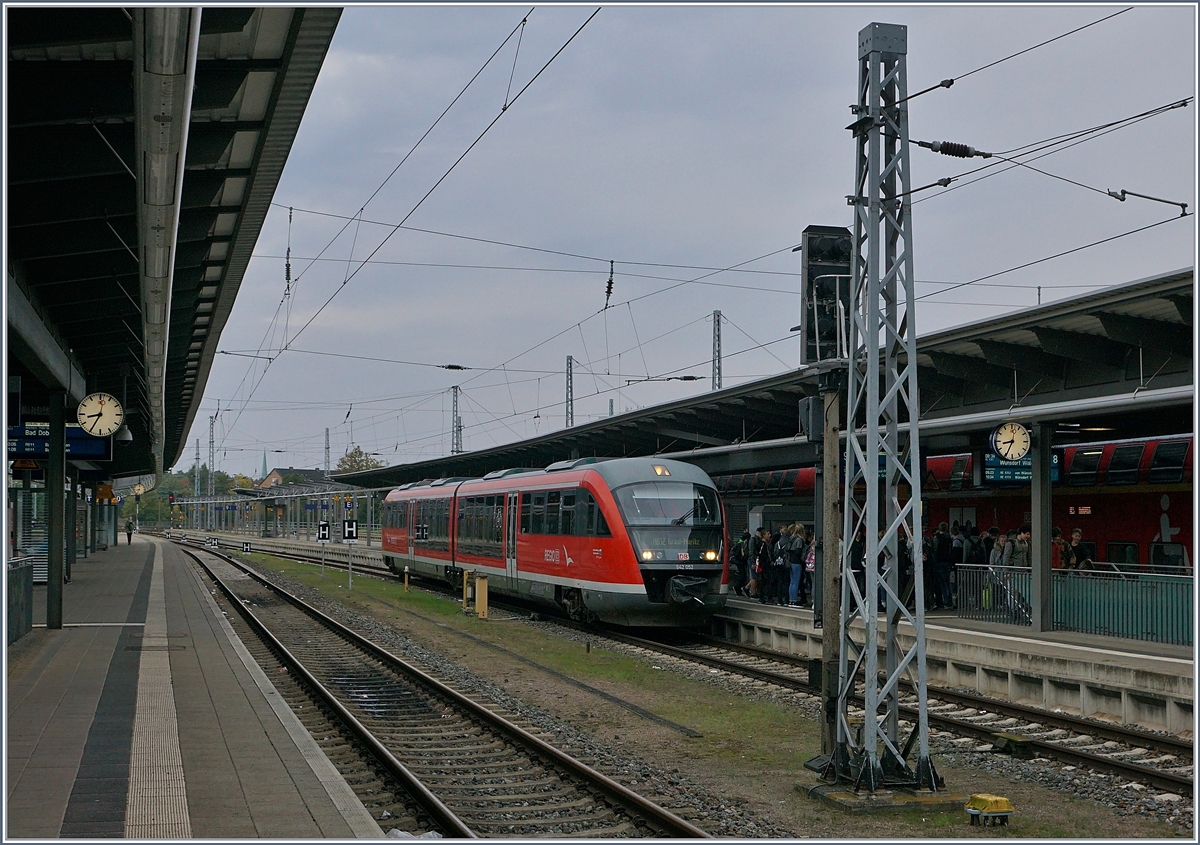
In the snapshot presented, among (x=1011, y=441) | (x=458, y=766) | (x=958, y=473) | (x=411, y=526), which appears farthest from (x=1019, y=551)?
(x=411, y=526)

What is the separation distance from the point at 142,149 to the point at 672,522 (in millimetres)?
13456

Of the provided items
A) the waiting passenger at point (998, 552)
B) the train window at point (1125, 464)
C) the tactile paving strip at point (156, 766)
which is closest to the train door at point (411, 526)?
the tactile paving strip at point (156, 766)

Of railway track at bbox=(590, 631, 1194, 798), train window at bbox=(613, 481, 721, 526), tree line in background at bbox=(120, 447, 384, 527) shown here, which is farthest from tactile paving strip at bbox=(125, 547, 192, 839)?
tree line in background at bbox=(120, 447, 384, 527)

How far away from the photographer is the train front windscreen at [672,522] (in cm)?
1955

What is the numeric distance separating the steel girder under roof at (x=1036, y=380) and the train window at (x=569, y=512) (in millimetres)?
3883

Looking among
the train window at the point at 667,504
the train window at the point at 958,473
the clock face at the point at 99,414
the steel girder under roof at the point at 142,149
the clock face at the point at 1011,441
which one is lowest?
the train window at the point at 667,504

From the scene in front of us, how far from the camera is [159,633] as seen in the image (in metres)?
20.5

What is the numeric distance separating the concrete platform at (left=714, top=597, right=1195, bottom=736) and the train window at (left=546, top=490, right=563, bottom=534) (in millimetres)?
4957

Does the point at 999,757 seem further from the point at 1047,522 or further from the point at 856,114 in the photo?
the point at 1047,522

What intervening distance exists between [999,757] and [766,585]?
12.6 metres

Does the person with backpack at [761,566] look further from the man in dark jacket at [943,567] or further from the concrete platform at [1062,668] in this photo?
the concrete platform at [1062,668]

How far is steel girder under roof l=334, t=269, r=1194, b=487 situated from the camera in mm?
14977

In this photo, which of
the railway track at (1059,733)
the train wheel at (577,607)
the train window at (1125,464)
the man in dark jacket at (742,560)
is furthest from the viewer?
the man in dark jacket at (742,560)

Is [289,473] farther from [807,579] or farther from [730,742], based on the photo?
[730,742]
